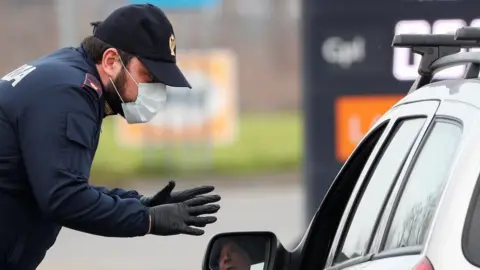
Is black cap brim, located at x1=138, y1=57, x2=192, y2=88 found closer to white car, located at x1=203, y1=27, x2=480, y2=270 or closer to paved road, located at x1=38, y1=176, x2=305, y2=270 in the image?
white car, located at x1=203, y1=27, x2=480, y2=270

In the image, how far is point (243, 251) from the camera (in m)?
Result: 3.94

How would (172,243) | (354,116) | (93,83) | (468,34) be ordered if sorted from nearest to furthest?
1. (468,34)
2. (93,83)
3. (354,116)
4. (172,243)

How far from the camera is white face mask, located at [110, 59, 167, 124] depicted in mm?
4223

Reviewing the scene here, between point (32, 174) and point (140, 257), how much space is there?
9.02 meters

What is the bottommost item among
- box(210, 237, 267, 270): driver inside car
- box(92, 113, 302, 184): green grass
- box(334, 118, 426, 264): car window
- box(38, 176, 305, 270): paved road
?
box(92, 113, 302, 184): green grass

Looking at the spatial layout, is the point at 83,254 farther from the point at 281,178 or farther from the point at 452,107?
the point at 452,107

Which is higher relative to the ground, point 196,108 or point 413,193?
point 413,193

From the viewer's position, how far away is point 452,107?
9.30ft

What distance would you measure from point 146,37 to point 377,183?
3.44 feet

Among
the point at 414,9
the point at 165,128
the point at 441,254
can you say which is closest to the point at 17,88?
the point at 441,254

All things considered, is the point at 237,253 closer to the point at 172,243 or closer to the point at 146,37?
the point at 146,37

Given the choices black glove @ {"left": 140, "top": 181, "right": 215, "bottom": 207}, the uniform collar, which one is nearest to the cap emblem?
the uniform collar

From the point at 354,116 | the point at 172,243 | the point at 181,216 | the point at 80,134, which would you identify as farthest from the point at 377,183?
the point at 172,243

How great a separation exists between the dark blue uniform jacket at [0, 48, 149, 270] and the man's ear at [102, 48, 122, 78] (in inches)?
3.7
